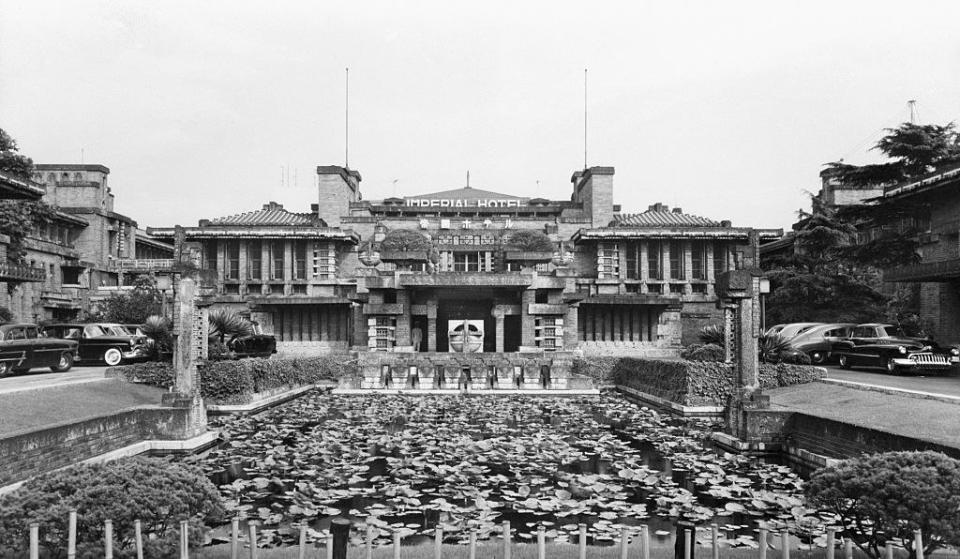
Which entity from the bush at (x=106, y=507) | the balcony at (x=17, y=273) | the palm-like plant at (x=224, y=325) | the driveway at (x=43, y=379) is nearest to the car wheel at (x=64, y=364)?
the driveway at (x=43, y=379)

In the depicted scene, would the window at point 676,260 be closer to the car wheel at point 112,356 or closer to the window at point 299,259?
the window at point 299,259

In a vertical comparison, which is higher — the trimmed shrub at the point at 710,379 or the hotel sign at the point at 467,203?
the hotel sign at the point at 467,203

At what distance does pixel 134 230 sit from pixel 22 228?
19823 millimetres

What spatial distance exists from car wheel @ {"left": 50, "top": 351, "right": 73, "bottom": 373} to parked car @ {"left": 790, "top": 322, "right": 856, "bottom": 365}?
26474 mm

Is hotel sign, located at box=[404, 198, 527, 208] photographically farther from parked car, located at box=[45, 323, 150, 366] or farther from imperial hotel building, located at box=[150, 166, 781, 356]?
parked car, located at box=[45, 323, 150, 366]

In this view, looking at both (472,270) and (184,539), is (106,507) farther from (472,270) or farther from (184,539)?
(472,270)

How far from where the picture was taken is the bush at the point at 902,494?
21.4 ft

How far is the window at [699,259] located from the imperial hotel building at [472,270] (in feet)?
0.22

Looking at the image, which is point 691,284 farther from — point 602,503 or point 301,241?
point 602,503

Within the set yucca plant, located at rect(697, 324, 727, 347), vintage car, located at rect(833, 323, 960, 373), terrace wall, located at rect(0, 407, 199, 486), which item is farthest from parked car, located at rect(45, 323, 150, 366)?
vintage car, located at rect(833, 323, 960, 373)

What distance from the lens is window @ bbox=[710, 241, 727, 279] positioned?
139 ft

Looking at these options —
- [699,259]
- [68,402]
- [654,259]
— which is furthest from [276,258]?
[68,402]

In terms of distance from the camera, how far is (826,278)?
3294 cm

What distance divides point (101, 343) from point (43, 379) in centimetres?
745
